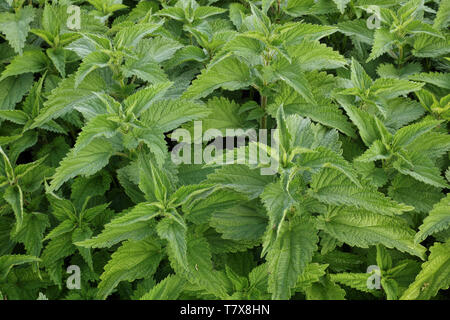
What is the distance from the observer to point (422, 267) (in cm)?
231

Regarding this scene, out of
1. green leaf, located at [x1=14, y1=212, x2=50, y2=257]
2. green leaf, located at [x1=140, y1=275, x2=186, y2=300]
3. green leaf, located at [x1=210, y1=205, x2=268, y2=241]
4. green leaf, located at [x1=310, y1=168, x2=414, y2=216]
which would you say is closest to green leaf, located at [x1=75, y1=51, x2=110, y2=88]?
green leaf, located at [x1=14, y1=212, x2=50, y2=257]

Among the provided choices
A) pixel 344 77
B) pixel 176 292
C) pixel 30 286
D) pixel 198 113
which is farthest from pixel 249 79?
pixel 30 286

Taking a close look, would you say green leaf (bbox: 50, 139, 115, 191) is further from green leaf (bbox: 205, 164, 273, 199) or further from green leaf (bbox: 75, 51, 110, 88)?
green leaf (bbox: 205, 164, 273, 199)

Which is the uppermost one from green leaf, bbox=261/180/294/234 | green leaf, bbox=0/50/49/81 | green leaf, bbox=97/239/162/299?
green leaf, bbox=0/50/49/81

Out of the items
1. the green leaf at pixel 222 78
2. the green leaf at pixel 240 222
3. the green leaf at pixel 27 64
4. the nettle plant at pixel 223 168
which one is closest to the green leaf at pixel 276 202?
the nettle plant at pixel 223 168

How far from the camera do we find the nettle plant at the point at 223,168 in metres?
2.20

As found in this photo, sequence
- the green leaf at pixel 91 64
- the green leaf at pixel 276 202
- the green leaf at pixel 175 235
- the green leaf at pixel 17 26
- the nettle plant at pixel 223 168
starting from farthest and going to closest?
1. the green leaf at pixel 17 26
2. the green leaf at pixel 91 64
3. the nettle plant at pixel 223 168
4. the green leaf at pixel 175 235
5. the green leaf at pixel 276 202

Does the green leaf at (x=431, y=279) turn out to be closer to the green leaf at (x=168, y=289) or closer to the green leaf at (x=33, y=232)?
the green leaf at (x=168, y=289)

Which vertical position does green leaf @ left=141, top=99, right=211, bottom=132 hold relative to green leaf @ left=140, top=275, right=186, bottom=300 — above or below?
above

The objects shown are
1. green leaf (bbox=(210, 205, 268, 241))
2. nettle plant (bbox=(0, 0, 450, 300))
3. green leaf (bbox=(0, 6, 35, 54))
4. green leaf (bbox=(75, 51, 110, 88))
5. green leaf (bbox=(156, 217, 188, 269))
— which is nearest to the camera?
green leaf (bbox=(156, 217, 188, 269))

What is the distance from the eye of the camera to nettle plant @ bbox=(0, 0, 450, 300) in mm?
2199

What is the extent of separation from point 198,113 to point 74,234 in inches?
37.8

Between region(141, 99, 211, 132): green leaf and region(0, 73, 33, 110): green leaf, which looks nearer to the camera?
region(141, 99, 211, 132): green leaf

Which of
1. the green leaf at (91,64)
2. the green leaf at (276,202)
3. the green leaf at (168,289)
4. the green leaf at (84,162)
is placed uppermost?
the green leaf at (91,64)
